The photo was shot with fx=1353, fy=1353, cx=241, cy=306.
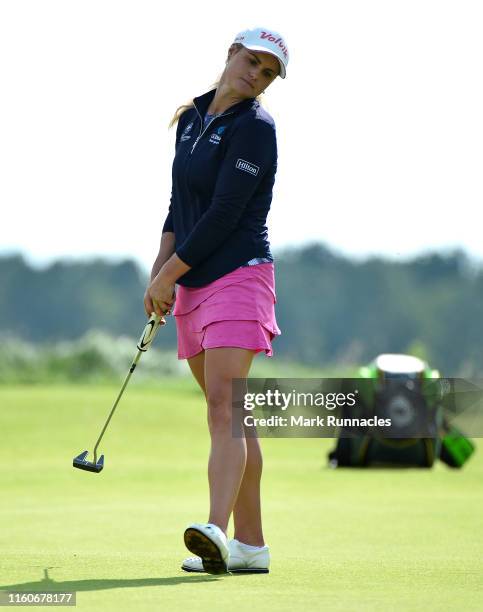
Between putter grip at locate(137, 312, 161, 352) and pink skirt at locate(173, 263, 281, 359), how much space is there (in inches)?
6.7

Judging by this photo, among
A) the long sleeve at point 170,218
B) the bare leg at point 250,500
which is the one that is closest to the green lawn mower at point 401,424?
the long sleeve at point 170,218

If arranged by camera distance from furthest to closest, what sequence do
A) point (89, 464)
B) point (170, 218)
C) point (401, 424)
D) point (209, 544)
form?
point (401, 424)
point (170, 218)
point (89, 464)
point (209, 544)

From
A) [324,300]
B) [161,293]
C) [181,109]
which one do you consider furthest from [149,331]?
[324,300]

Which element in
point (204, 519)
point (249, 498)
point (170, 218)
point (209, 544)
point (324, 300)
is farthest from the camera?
point (324, 300)

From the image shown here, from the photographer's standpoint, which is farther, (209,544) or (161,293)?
(161,293)

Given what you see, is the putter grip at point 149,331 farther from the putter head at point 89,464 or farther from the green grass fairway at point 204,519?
the green grass fairway at point 204,519

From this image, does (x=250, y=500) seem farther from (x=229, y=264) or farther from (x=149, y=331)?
(x=229, y=264)

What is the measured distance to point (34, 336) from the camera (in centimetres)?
7062

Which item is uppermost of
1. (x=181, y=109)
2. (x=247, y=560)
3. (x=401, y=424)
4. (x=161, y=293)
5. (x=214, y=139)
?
(x=181, y=109)

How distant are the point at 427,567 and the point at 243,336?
1061mm

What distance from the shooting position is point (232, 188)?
458cm

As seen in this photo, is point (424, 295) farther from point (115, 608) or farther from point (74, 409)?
point (115, 608)

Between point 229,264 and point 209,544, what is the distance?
96 centimetres

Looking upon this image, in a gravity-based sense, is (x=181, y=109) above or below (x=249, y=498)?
above
